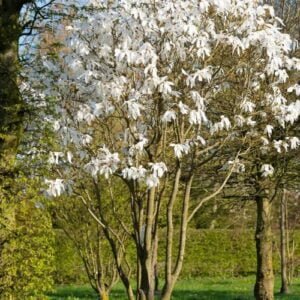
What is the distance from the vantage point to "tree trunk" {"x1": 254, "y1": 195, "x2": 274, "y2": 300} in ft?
42.8

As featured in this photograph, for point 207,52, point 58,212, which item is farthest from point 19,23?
point 58,212

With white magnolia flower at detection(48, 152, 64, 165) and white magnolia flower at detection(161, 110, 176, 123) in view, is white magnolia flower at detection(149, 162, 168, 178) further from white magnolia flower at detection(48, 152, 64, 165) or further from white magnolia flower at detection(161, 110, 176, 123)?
white magnolia flower at detection(48, 152, 64, 165)

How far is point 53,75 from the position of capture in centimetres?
707

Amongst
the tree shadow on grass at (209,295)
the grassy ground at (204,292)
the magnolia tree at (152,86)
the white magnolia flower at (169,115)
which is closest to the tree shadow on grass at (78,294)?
the grassy ground at (204,292)

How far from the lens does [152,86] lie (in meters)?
6.17

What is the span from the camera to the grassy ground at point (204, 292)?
54.9 ft

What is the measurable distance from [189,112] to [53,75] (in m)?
1.70

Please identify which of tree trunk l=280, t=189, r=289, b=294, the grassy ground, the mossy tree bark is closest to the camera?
the mossy tree bark

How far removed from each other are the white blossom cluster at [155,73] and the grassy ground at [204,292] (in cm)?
964


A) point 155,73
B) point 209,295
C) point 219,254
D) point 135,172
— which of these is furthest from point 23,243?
point 219,254

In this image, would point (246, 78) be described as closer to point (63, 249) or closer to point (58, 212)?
point (58, 212)

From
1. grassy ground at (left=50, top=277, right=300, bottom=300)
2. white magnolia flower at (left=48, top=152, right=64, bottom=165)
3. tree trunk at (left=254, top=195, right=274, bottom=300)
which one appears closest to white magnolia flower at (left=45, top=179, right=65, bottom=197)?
white magnolia flower at (left=48, top=152, right=64, bottom=165)

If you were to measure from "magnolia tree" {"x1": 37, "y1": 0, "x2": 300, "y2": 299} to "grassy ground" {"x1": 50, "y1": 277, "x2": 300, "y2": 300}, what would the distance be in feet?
30.6

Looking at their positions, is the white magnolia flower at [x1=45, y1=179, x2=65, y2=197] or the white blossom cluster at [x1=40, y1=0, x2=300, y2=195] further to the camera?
the white magnolia flower at [x1=45, y1=179, x2=65, y2=197]
